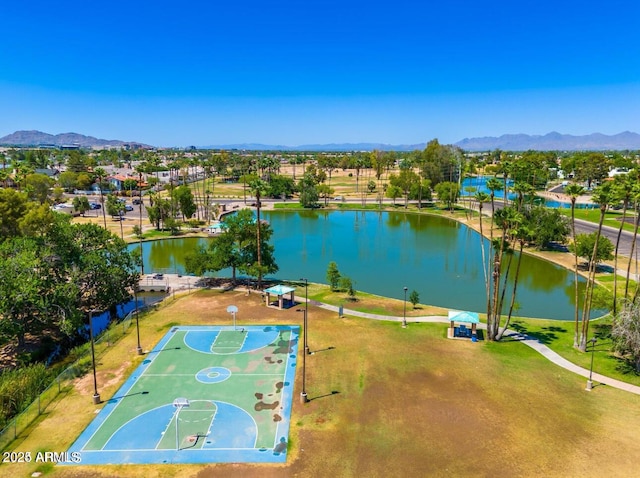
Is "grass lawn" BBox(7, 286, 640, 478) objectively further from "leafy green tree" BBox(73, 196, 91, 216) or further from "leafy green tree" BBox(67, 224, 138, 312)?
"leafy green tree" BBox(73, 196, 91, 216)

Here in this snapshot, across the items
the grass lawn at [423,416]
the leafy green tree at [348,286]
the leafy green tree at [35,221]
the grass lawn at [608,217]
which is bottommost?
the grass lawn at [423,416]

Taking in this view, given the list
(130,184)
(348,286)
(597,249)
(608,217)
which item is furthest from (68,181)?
(608,217)

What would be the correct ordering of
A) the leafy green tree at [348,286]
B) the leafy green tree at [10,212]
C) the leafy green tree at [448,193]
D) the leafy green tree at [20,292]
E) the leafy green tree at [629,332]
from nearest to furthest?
the leafy green tree at [629,332] → the leafy green tree at [20,292] → the leafy green tree at [348,286] → the leafy green tree at [10,212] → the leafy green tree at [448,193]

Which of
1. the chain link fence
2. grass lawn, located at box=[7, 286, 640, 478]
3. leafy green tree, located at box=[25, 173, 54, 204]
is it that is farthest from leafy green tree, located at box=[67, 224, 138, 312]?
leafy green tree, located at box=[25, 173, 54, 204]

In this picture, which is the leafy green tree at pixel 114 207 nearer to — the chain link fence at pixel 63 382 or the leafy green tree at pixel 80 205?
the leafy green tree at pixel 80 205

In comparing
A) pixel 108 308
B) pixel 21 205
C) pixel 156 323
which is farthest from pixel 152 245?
pixel 156 323

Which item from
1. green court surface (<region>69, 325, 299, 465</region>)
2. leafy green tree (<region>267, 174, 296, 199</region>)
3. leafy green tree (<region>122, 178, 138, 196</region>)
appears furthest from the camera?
leafy green tree (<region>267, 174, 296, 199</region>)

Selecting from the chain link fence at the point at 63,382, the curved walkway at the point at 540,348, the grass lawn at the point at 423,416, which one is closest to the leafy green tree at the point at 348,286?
the curved walkway at the point at 540,348
